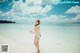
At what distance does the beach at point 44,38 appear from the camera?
2107 millimetres

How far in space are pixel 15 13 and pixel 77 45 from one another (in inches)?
30.4

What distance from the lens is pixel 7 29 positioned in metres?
2.12

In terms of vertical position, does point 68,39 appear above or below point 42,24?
below

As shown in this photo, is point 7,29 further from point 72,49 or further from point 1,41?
point 72,49

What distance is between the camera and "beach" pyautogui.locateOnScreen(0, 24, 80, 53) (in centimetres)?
211

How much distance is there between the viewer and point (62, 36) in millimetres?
2141

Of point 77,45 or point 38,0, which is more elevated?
point 38,0

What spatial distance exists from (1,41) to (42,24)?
1.58ft

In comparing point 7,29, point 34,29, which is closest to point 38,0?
point 34,29

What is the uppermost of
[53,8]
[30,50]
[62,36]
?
[53,8]

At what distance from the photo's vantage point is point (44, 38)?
2127 millimetres

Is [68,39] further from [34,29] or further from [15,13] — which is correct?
[15,13]

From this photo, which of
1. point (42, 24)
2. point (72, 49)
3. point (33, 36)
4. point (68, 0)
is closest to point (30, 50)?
point (33, 36)

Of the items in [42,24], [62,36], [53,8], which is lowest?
[62,36]
